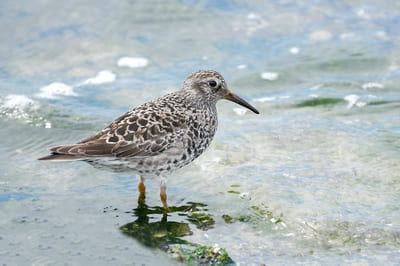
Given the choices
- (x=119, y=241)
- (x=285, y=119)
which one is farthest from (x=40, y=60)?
(x=119, y=241)

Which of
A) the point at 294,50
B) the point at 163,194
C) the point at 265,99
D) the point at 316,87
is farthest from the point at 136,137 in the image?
the point at 294,50

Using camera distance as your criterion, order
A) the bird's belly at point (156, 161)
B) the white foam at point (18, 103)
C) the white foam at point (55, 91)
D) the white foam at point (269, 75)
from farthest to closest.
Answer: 1. the white foam at point (269, 75)
2. the white foam at point (55, 91)
3. the white foam at point (18, 103)
4. the bird's belly at point (156, 161)

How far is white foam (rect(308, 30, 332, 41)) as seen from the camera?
47.9ft

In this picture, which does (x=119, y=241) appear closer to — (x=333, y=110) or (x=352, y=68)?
(x=333, y=110)

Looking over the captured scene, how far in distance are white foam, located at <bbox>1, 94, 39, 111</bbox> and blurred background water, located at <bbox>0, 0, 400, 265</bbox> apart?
0.03m

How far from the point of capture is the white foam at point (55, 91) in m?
11.9

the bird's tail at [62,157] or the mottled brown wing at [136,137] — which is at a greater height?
the mottled brown wing at [136,137]

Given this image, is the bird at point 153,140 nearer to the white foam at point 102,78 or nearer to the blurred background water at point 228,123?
the blurred background water at point 228,123

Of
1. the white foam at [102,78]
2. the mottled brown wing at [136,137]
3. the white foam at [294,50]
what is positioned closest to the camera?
the mottled brown wing at [136,137]

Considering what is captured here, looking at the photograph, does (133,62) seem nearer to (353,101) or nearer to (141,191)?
(353,101)

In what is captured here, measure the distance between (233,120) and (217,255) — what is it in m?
4.82

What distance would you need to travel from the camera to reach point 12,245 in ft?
23.0

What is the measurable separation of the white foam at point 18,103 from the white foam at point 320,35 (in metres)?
6.57

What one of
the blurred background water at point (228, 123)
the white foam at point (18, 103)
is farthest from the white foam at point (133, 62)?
the white foam at point (18, 103)
